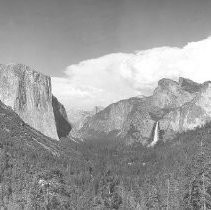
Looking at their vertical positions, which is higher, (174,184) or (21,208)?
(174,184)

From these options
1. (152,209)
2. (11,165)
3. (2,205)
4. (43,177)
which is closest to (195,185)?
(152,209)

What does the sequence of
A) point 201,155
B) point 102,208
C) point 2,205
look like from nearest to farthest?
point 201,155, point 2,205, point 102,208

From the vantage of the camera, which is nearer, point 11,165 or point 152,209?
point 152,209

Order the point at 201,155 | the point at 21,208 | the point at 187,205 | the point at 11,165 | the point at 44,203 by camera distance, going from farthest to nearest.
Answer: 1. the point at 11,165
2. the point at 21,208
3. the point at 44,203
4. the point at 187,205
5. the point at 201,155

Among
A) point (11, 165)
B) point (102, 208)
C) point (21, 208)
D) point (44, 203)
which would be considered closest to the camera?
point (44, 203)

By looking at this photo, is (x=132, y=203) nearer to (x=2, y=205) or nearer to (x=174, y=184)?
(x=174, y=184)

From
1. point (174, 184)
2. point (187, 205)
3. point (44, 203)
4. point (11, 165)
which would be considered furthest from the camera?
point (11, 165)

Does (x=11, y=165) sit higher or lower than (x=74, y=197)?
higher

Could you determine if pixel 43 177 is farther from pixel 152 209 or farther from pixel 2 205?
pixel 152 209

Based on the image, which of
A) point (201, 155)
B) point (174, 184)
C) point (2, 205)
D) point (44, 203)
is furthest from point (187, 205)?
point (174, 184)
